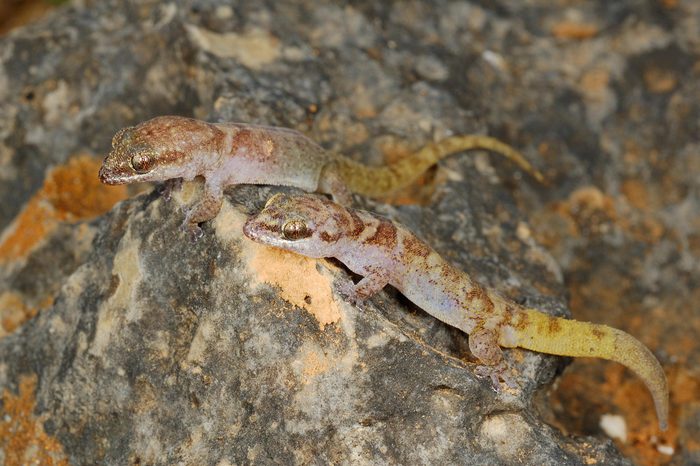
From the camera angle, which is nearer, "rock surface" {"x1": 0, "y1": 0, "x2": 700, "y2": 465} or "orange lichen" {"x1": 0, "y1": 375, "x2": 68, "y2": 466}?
"rock surface" {"x1": 0, "y1": 0, "x2": 700, "y2": 465}

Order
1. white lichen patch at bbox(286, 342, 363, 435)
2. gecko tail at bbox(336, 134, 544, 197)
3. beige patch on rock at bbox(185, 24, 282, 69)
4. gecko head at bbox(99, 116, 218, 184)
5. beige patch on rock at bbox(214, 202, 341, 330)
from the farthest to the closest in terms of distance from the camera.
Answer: beige patch on rock at bbox(185, 24, 282, 69) < gecko tail at bbox(336, 134, 544, 197) < gecko head at bbox(99, 116, 218, 184) < beige patch on rock at bbox(214, 202, 341, 330) < white lichen patch at bbox(286, 342, 363, 435)

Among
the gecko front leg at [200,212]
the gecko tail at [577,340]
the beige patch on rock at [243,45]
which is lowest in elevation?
the gecko tail at [577,340]

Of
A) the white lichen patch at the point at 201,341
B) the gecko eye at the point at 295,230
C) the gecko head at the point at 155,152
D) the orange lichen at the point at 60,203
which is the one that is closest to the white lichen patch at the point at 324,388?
the white lichen patch at the point at 201,341

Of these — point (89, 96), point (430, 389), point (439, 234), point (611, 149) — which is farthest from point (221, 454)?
point (611, 149)

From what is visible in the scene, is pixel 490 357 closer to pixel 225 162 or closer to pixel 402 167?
pixel 402 167

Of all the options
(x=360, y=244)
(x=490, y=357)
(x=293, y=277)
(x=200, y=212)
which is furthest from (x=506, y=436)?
(x=200, y=212)

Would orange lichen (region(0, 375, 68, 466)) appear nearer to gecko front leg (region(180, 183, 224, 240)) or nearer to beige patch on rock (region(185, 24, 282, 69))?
gecko front leg (region(180, 183, 224, 240))

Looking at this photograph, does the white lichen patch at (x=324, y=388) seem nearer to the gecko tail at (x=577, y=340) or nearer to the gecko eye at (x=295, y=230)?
the gecko eye at (x=295, y=230)

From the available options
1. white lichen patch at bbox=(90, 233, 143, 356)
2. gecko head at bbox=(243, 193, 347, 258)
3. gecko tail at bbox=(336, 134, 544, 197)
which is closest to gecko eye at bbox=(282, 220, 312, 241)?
gecko head at bbox=(243, 193, 347, 258)
